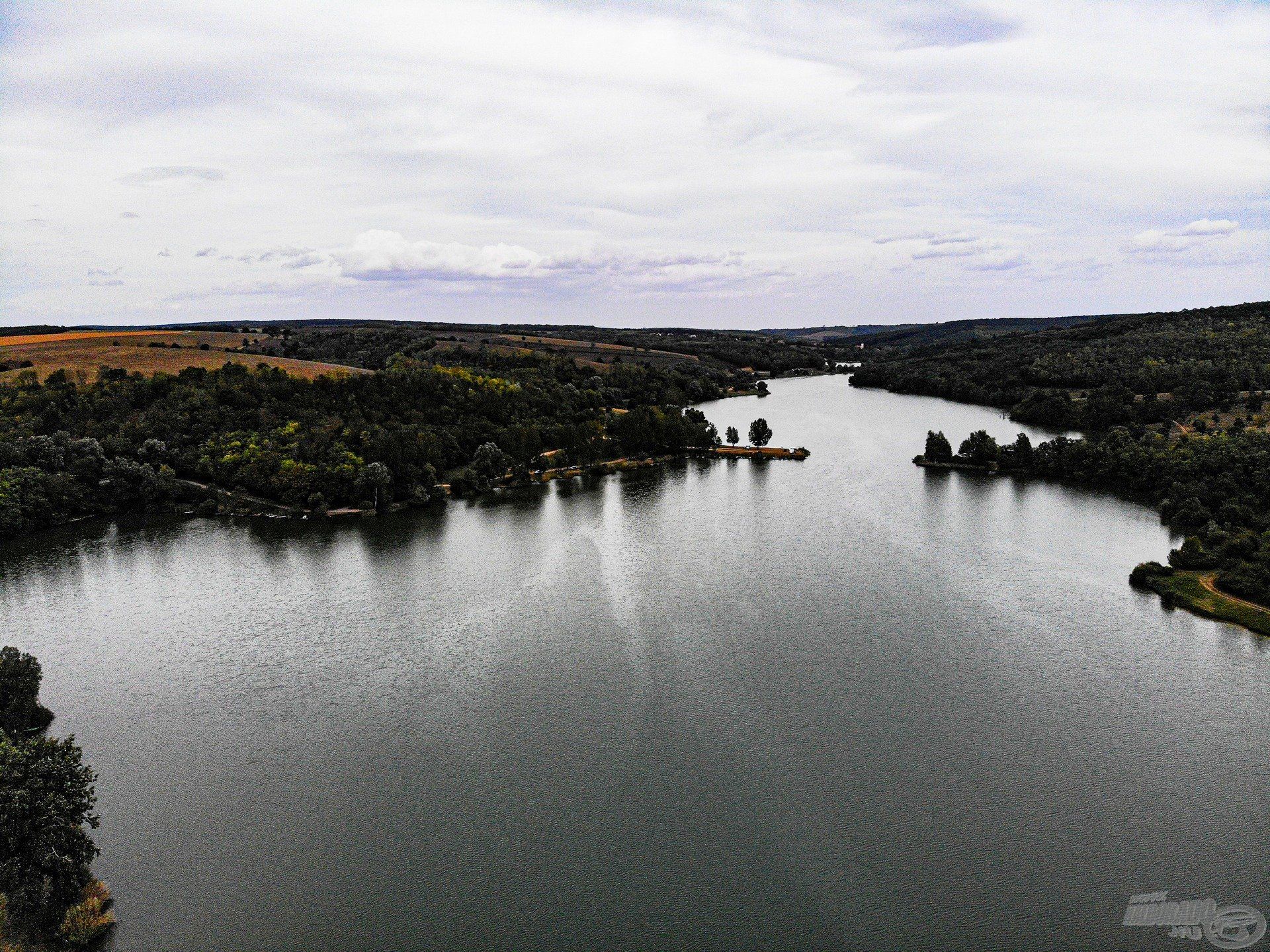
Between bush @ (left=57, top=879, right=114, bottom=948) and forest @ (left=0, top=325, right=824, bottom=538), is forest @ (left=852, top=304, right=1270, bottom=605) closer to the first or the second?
forest @ (left=0, top=325, right=824, bottom=538)

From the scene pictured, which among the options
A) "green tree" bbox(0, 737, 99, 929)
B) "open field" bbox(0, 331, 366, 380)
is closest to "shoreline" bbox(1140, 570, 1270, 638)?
"green tree" bbox(0, 737, 99, 929)

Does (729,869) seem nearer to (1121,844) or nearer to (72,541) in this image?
(1121,844)

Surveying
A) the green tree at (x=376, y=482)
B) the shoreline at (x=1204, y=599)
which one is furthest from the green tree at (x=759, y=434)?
the shoreline at (x=1204, y=599)

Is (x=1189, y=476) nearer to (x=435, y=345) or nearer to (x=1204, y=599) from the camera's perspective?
(x=1204, y=599)

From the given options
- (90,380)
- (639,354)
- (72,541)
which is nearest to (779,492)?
(72,541)

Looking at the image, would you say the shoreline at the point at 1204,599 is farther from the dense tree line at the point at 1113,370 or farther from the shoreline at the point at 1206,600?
the dense tree line at the point at 1113,370
